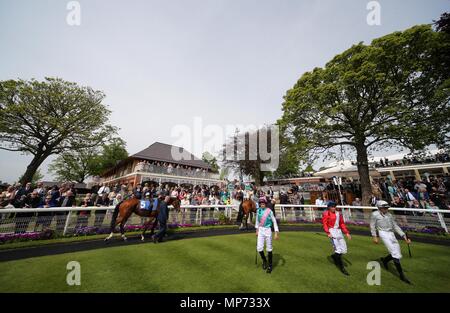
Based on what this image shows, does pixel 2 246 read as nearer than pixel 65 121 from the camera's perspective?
Yes

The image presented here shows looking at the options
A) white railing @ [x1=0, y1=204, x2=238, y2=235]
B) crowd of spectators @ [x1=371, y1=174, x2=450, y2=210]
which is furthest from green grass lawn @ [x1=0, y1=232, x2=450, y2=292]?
crowd of spectators @ [x1=371, y1=174, x2=450, y2=210]

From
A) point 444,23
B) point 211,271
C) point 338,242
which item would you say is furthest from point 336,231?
point 444,23

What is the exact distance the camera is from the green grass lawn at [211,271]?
11.9ft

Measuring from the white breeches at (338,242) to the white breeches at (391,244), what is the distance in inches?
39.9

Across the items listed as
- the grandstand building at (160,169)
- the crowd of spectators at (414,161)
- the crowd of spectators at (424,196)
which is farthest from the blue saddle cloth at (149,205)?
the crowd of spectators at (414,161)

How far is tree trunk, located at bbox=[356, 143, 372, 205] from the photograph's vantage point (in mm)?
13180

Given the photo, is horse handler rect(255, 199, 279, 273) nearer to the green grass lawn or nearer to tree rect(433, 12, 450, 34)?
the green grass lawn

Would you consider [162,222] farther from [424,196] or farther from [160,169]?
[160,169]

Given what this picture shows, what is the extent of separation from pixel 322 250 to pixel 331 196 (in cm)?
1170

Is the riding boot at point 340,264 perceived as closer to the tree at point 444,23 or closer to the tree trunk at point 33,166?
the tree at point 444,23

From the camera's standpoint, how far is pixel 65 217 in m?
7.53
